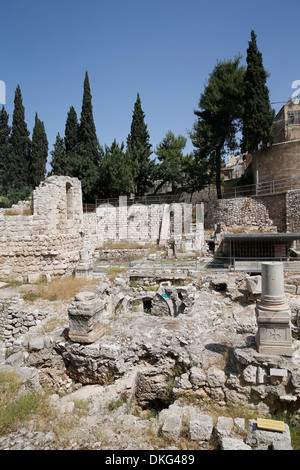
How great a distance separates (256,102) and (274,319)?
834 inches

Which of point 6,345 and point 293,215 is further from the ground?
point 293,215

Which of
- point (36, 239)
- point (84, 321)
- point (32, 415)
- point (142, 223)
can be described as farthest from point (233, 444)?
point (142, 223)

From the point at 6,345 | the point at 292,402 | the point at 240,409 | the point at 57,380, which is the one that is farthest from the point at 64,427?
the point at 6,345

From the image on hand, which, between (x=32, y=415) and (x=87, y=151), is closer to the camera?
(x=32, y=415)

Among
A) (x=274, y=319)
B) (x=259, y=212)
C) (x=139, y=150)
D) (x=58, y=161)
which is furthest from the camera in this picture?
(x=58, y=161)

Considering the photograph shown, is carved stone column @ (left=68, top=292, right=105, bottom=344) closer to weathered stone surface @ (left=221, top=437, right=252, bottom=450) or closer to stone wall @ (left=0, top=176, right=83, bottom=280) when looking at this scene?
weathered stone surface @ (left=221, top=437, right=252, bottom=450)

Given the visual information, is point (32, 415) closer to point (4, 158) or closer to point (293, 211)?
point (293, 211)

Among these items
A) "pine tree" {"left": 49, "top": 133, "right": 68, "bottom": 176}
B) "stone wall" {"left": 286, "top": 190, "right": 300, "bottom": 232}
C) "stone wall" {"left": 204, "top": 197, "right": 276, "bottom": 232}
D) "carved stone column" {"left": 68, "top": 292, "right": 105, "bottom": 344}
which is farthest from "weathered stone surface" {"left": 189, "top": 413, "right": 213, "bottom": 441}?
"pine tree" {"left": 49, "top": 133, "right": 68, "bottom": 176}

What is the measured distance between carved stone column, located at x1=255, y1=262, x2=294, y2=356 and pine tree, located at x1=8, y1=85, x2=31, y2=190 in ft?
112

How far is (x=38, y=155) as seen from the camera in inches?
1325

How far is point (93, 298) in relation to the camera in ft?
22.8

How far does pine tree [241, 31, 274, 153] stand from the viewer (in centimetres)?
2127
